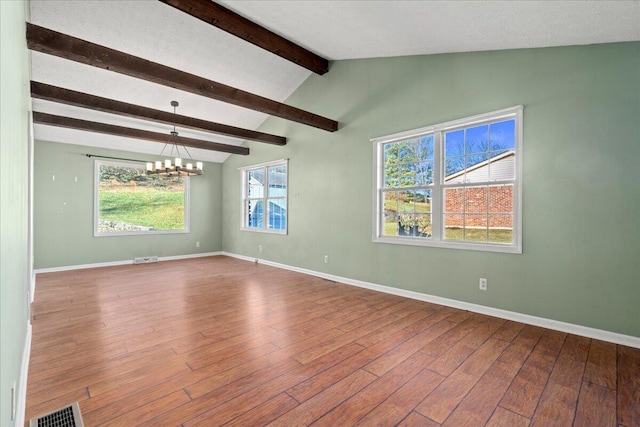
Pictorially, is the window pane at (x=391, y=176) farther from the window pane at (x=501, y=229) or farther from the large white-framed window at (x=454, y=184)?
the window pane at (x=501, y=229)

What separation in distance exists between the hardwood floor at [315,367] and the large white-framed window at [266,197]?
2.80m

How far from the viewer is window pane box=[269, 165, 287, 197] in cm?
631

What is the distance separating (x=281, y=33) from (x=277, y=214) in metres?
3.51

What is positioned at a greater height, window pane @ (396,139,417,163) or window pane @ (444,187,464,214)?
window pane @ (396,139,417,163)

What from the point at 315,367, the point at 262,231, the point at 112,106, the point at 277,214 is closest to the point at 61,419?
the point at 315,367

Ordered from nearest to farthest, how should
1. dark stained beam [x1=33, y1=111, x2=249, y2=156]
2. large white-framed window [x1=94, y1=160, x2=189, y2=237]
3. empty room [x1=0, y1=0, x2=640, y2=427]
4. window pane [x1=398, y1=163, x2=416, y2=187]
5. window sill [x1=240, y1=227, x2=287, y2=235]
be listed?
1. empty room [x1=0, y1=0, x2=640, y2=427]
2. window pane [x1=398, y1=163, x2=416, y2=187]
3. dark stained beam [x1=33, y1=111, x2=249, y2=156]
4. window sill [x1=240, y1=227, x2=287, y2=235]
5. large white-framed window [x1=94, y1=160, x2=189, y2=237]

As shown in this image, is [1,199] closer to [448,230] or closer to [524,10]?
[524,10]

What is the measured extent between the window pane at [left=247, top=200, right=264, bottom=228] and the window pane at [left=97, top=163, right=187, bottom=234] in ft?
5.55

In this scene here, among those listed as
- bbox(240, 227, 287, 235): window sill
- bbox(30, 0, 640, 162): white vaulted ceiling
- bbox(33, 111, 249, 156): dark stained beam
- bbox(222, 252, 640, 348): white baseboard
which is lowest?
bbox(222, 252, 640, 348): white baseboard

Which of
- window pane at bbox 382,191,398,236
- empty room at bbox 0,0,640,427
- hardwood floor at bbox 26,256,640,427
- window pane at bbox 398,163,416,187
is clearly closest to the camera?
hardwood floor at bbox 26,256,640,427

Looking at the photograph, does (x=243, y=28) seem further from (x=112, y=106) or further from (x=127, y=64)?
(x=112, y=106)

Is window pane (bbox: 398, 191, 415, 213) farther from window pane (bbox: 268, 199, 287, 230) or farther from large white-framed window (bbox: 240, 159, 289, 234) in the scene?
window pane (bbox: 268, 199, 287, 230)

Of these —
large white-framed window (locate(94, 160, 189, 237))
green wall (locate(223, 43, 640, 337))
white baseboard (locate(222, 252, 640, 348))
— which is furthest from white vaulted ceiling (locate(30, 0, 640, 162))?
white baseboard (locate(222, 252, 640, 348))

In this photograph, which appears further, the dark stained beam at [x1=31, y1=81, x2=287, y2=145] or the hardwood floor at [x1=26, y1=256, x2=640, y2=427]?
the dark stained beam at [x1=31, y1=81, x2=287, y2=145]
